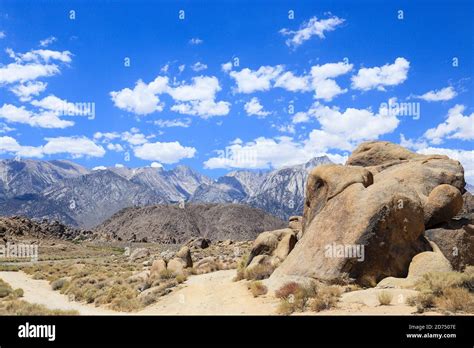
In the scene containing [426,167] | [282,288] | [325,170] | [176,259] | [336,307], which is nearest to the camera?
[336,307]

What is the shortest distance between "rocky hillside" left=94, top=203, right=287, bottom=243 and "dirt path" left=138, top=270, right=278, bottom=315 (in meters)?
141

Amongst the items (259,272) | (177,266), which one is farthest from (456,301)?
(177,266)

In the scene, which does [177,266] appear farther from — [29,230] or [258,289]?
[29,230]

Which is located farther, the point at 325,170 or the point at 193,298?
the point at 325,170

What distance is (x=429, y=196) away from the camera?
22.5 metres

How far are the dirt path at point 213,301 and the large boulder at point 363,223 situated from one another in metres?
1.66

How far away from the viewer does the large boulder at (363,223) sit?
18500mm

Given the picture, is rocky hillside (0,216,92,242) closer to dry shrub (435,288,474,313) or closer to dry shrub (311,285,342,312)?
dry shrub (311,285,342,312)

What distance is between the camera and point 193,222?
600 feet

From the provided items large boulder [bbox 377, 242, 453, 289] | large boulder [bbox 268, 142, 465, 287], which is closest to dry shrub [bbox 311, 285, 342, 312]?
large boulder [bbox 268, 142, 465, 287]

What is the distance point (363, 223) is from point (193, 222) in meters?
166
